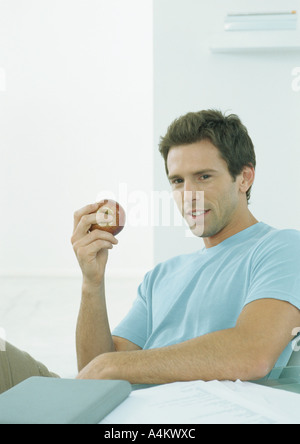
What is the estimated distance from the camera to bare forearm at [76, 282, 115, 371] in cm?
120

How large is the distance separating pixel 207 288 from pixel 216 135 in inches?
13.1

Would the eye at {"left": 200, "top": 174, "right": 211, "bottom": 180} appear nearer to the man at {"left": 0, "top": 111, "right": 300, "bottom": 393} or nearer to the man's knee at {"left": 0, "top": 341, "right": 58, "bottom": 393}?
the man at {"left": 0, "top": 111, "right": 300, "bottom": 393}

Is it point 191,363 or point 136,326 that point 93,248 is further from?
point 191,363

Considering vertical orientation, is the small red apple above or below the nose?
below

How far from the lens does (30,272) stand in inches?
219

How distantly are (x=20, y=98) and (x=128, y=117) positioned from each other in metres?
1.05

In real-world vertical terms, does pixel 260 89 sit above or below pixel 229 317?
above

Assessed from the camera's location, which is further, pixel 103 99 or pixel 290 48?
pixel 103 99

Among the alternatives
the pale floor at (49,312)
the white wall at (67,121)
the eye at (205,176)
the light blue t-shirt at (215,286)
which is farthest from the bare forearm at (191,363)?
the white wall at (67,121)

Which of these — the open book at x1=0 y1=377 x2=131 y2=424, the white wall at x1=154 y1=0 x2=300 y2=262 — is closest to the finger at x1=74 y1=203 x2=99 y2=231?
the open book at x1=0 y1=377 x2=131 y2=424

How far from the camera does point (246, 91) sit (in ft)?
7.42

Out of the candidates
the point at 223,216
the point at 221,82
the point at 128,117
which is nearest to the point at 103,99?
the point at 128,117
